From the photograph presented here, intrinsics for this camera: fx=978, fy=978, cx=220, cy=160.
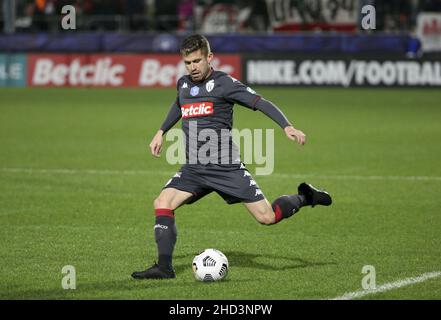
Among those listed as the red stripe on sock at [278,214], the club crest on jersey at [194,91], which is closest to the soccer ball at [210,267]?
the red stripe on sock at [278,214]

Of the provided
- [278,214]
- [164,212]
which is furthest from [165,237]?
[278,214]

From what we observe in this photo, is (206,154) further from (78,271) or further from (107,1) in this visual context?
(107,1)

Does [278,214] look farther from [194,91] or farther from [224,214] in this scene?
[224,214]

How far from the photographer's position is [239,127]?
67.9 ft

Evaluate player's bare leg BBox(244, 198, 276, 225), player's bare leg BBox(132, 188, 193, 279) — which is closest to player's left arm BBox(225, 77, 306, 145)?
Result: player's bare leg BBox(244, 198, 276, 225)

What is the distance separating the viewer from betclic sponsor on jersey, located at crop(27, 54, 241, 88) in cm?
2981

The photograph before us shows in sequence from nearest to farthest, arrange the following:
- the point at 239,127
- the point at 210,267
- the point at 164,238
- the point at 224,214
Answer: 1. the point at 210,267
2. the point at 164,238
3. the point at 224,214
4. the point at 239,127

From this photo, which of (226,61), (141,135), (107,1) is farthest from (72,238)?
(107,1)

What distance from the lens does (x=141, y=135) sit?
64.3ft

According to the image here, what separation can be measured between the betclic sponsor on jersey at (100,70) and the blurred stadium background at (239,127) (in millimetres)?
45

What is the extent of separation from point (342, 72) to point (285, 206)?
20.9 meters

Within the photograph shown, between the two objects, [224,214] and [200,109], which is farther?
[224,214]

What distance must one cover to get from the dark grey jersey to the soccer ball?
0.84 meters

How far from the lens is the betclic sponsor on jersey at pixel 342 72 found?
1101 inches
